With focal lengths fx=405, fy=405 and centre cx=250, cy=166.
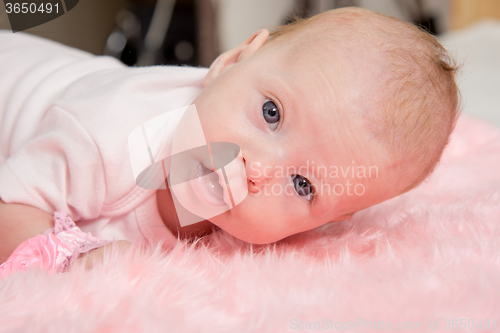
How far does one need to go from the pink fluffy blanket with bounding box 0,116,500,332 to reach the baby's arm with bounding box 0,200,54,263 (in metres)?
0.23

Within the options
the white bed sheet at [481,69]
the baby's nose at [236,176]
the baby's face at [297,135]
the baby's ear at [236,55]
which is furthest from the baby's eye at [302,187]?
the white bed sheet at [481,69]

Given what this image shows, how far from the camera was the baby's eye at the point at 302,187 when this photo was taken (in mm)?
838

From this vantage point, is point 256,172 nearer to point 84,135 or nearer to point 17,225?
point 84,135

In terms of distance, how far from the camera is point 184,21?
283 cm

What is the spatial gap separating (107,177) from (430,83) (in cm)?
72

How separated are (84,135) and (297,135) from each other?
1.45 ft

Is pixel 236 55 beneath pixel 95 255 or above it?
above

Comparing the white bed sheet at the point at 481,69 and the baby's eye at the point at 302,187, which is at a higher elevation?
the baby's eye at the point at 302,187

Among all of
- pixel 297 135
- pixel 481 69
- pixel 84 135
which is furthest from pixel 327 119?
pixel 481 69

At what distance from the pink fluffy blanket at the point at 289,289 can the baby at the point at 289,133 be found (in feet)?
0.37
